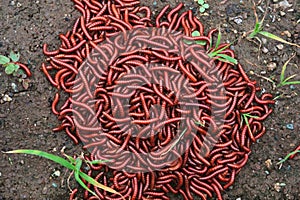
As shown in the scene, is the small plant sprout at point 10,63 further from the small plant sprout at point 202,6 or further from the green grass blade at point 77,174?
the small plant sprout at point 202,6

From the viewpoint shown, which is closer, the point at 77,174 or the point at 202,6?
the point at 77,174

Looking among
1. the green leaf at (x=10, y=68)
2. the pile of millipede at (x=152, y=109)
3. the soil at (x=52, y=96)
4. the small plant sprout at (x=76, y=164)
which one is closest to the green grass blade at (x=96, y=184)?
the small plant sprout at (x=76, y=164)

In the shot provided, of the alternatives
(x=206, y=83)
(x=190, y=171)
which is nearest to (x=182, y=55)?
(x=206, y=83)

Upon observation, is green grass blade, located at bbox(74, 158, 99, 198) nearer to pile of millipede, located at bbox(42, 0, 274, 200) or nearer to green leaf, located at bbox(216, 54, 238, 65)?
pile of millipede, located at bbox(42, 0, 274, 200)

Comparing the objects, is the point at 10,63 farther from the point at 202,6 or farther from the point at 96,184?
the point at 202,6

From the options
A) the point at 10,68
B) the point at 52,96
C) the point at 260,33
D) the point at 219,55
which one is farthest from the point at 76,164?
the point at 260,33

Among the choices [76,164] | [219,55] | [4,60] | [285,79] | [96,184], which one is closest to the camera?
[96,184]

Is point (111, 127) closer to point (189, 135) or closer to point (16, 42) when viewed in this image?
point (189, 135)
